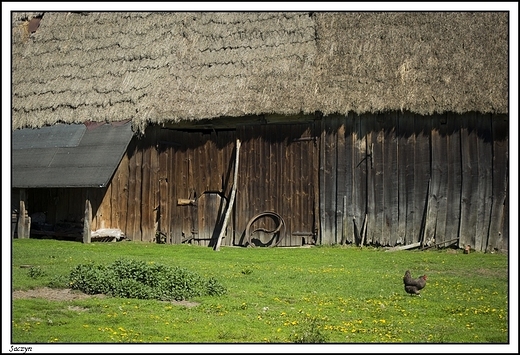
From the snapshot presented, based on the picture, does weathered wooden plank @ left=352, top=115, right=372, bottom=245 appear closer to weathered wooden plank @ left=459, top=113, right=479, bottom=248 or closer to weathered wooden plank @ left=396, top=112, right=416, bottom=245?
weathered wooden plank @ left=396, top=112, right=416, bottom=245

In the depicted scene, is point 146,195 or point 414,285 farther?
point 146,195

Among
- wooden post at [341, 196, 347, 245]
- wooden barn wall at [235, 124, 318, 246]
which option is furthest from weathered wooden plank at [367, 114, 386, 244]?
wooden barn wall at [235, 124, 318, 246]

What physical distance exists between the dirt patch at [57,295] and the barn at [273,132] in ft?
31.0

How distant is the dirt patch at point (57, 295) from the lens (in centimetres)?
1367

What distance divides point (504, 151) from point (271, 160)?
22.5 feet

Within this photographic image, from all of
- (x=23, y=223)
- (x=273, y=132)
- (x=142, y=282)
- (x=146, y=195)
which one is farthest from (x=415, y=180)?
(x=23, y=223)

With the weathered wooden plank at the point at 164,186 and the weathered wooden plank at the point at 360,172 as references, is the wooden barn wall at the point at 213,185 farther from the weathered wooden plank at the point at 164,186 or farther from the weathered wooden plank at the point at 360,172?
the weathered wooden plank at the point at 360,172

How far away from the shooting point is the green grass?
11.2 metres

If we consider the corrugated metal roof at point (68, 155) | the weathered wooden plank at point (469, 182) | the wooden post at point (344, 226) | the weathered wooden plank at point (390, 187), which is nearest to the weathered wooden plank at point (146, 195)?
the corrugated metal roof at point (68, 155)

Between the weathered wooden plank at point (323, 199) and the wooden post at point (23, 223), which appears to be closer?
the weathered wooden plank at point (323, 199)

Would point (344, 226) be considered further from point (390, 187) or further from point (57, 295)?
point (57, 295)

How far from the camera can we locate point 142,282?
14.7 metres

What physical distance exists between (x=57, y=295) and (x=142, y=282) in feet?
5.30

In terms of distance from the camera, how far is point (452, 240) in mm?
22031
